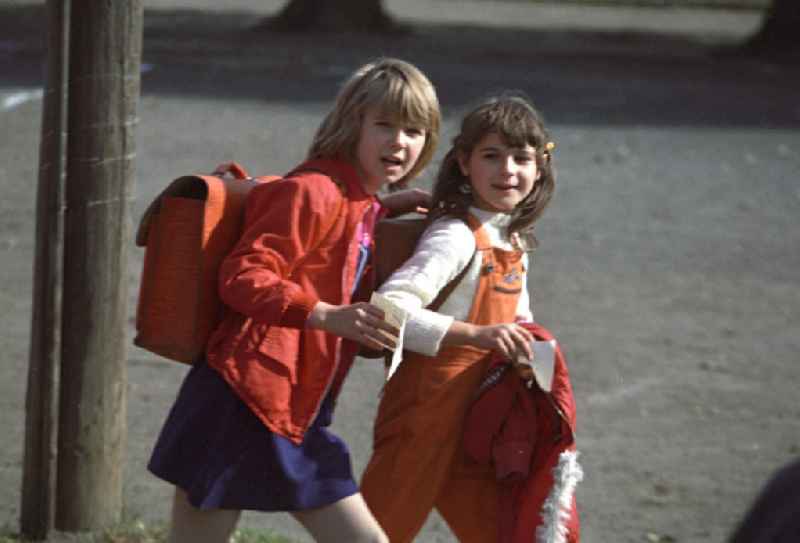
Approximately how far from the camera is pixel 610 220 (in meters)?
10.4

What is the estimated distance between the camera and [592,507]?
561 cm

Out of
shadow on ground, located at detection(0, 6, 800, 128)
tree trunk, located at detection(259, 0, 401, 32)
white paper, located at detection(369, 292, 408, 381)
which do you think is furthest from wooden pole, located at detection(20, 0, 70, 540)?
tree trunk, located at detection(259, 0, 401, 32)

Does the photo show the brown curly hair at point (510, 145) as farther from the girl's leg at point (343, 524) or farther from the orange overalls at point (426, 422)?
the girl's leg at point (343, 524)

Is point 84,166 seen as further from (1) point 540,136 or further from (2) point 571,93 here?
(2) point 571,93

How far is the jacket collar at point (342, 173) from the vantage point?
3.67m

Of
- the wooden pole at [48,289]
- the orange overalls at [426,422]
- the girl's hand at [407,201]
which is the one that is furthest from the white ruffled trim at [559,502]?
the wooden pole at [48,289]

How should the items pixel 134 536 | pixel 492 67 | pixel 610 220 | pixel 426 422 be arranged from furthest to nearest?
pixel 492 67 → pixel 610 220 → pixel 134 536 → pixel 426 422

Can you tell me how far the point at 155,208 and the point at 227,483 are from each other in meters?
0.63

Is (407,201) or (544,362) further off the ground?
(407,201)

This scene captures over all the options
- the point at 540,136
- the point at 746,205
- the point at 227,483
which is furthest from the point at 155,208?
the point at 746,205

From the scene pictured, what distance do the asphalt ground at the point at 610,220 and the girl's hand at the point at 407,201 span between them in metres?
1.07

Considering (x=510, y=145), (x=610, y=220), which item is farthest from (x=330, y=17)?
(x=510, y=145)

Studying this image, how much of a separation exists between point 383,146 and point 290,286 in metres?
0.41

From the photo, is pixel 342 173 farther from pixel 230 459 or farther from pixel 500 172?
pixel 230 459
